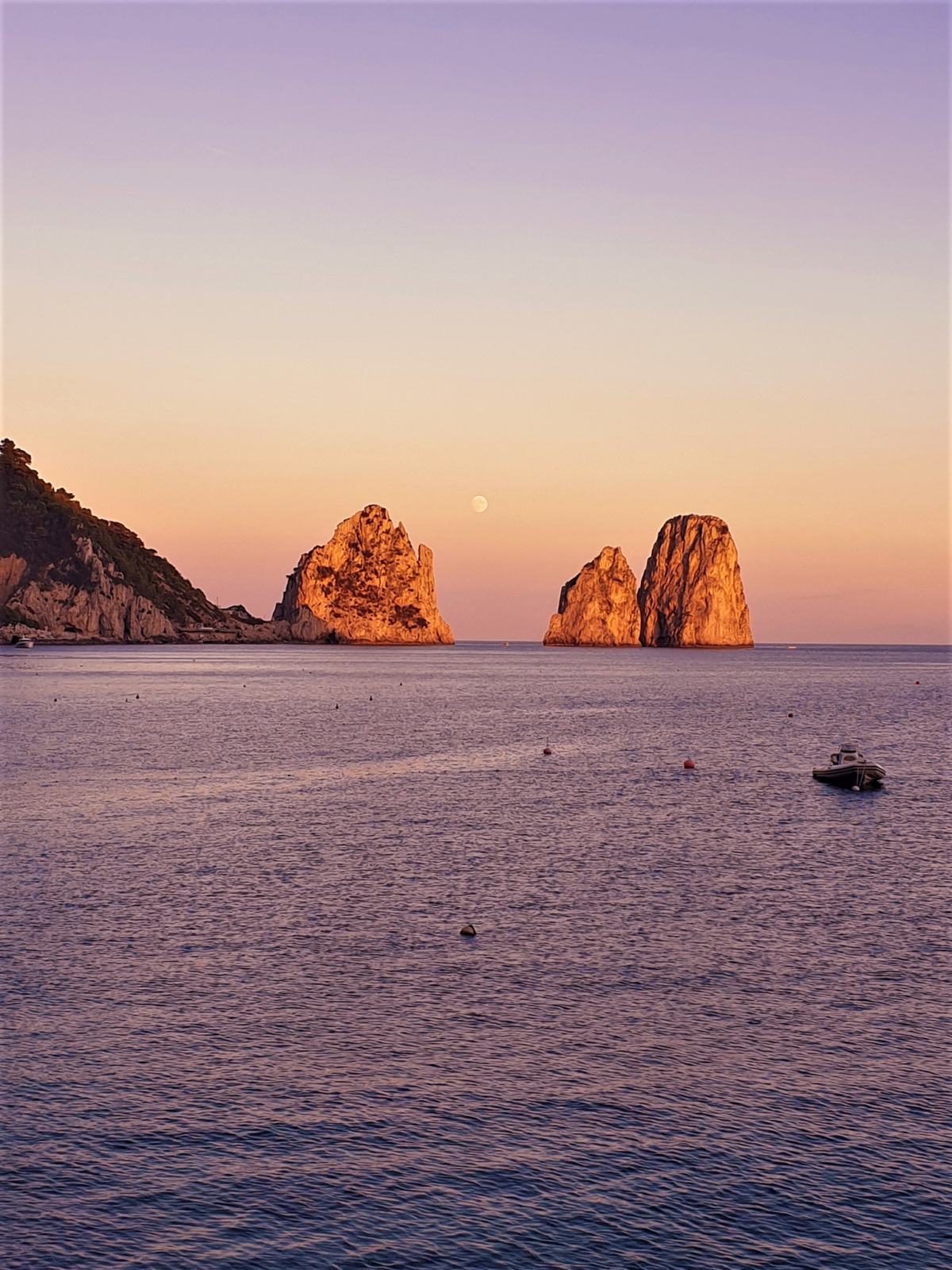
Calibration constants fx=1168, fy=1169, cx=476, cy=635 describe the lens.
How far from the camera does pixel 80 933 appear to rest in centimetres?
3691

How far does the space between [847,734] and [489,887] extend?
87221 mm

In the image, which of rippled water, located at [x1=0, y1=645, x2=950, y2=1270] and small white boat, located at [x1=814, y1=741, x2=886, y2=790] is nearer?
rippled water, located at [x1=0, y1=645, x2=950, y2=1270]

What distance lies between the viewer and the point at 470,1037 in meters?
28.6

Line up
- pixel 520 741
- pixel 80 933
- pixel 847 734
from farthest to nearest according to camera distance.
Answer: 1. pixel 847 734
2. pixel 520 741
3. pixel 80 933

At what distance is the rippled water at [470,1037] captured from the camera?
20.5m

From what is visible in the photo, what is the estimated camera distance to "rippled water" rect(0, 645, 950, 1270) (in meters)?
20.5

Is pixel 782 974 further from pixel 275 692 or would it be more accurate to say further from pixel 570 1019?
pixel 275 692

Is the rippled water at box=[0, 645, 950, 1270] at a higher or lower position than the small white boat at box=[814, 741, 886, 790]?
lower

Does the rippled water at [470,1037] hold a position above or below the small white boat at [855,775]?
below

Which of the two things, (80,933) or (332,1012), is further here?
(80,933)

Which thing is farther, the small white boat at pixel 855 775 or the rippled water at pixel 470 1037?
the small white boat at pixel 855 775

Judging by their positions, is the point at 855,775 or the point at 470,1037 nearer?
the point at 470,1037

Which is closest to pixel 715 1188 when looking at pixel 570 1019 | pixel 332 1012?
pixel 570 1019

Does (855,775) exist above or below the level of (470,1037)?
above
